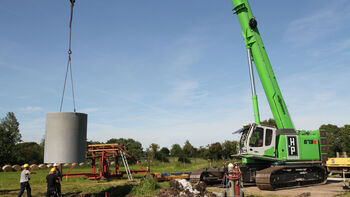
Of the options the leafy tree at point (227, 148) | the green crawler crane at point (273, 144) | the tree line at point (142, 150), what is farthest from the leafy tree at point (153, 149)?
the green crawler crane at point (273, 144)

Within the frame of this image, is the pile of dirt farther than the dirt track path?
No

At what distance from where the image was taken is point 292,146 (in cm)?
1362

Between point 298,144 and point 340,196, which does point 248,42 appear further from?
point 340,196

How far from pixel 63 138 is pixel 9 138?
49.8 metres

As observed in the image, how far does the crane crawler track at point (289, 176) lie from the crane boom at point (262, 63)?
220 centimetres

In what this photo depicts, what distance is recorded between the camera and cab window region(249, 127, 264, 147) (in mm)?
13312

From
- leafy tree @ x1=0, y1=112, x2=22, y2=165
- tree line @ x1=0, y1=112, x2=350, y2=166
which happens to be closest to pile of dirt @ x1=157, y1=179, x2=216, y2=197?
tree line @ x1=0, y1=112, x2=350, y2=166

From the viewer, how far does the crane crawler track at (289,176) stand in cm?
1266

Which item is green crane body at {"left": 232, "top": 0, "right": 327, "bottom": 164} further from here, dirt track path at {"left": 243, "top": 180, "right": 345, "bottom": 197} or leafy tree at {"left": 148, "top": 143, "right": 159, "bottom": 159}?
leafy tree at {"left": 148, "top": 143, "right": 159, "bottom": 159}

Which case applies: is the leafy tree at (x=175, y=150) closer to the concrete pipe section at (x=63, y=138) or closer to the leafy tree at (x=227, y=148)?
the leafy tree at (x=227, y=148)

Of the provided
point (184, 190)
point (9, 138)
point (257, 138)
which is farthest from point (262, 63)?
point (9, 138)

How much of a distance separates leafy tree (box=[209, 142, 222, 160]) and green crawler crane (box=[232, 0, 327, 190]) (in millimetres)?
25874

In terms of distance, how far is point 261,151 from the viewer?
13.1 meters

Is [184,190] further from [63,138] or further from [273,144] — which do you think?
[273,144]
